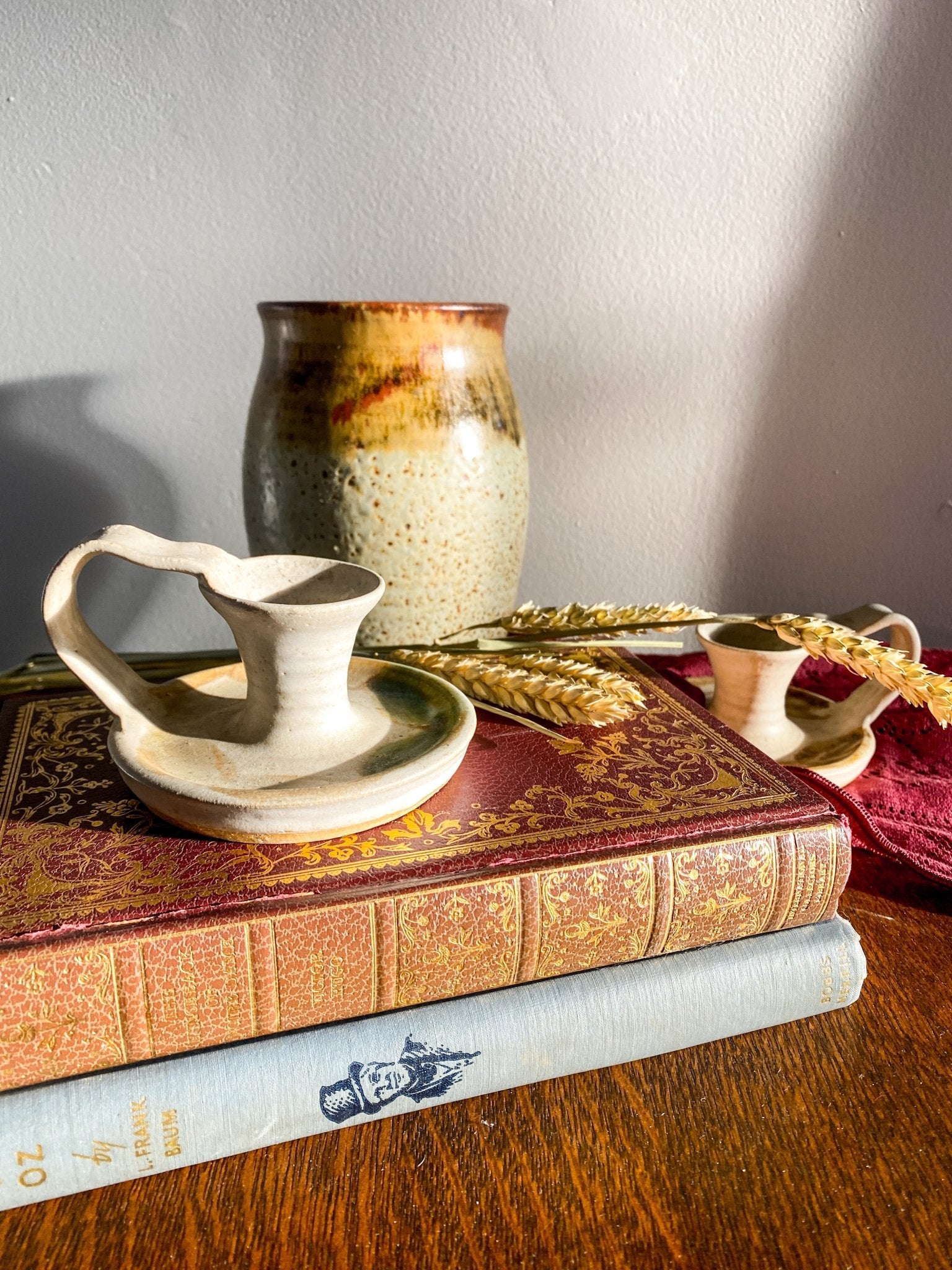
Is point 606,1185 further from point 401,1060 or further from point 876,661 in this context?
point 876,661

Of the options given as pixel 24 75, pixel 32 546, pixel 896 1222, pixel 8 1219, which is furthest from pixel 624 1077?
pixel 24 75

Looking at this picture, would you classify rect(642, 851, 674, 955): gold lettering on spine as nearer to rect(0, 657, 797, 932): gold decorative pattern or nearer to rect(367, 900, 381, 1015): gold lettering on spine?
rect(0, 657, 797, 932): gold decorative pattern

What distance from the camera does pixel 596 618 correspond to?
64 centimetres

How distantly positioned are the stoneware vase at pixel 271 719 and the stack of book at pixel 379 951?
26mm

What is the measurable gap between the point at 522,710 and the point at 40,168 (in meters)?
0.56

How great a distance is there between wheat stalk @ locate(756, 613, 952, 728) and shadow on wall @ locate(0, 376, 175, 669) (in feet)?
1.85

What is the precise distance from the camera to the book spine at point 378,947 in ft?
1.27

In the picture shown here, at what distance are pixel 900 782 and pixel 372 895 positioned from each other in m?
0.45

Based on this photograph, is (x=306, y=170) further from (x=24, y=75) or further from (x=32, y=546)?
(x=32, y=546)

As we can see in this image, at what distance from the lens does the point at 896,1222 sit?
382mm

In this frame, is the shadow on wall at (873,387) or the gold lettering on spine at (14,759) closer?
the gold lettering on spine at (14,759)

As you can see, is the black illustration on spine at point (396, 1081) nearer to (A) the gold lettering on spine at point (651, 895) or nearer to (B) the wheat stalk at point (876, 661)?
(A) the gold lettering on spine at point (651, 895)

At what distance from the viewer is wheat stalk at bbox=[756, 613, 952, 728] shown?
0.53 m

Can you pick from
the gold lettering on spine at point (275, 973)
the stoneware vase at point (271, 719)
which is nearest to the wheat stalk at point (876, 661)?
the stoneware vase at point (271, 719)
